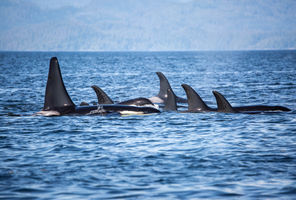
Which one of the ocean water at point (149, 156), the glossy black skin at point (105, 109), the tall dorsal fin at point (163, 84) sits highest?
the tall dorsal fin at point (163, 84)

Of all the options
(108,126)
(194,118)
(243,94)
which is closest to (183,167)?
(108,126)

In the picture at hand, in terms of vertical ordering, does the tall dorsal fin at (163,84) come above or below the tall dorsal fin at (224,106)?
above

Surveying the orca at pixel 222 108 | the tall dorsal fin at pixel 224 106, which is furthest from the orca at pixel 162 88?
the tall dorsal fin at pixel 224 106

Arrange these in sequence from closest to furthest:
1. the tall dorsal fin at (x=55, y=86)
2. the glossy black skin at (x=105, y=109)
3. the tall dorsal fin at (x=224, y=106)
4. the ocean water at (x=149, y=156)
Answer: the ocean water at (x=149, y=156) < the tall dorsal fin at (x=55, y=86) < the glossy black skin at (x=105, y=109) < the tall dorsal fin at (x=224, y=106)

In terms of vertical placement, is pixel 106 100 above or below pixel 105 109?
above

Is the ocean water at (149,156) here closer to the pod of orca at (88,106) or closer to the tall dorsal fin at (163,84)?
the pod of orca at (88,106)

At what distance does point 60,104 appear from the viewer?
63.0 feet

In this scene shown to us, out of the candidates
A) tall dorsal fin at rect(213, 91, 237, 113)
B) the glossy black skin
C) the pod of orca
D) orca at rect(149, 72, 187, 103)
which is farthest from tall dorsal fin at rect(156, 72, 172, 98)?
tall dorsal fin at rect(213, 91, 237, 113)

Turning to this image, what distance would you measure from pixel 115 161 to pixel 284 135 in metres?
5.78

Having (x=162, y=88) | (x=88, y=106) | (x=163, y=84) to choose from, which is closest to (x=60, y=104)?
(x=88, y=106)

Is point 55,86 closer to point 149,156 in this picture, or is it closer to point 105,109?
point 105,109

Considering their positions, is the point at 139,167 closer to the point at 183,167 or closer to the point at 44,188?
the point at 183,167

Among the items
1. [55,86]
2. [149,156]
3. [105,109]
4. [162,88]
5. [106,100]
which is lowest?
[149,156]

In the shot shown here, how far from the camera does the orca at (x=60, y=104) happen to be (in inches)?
726
